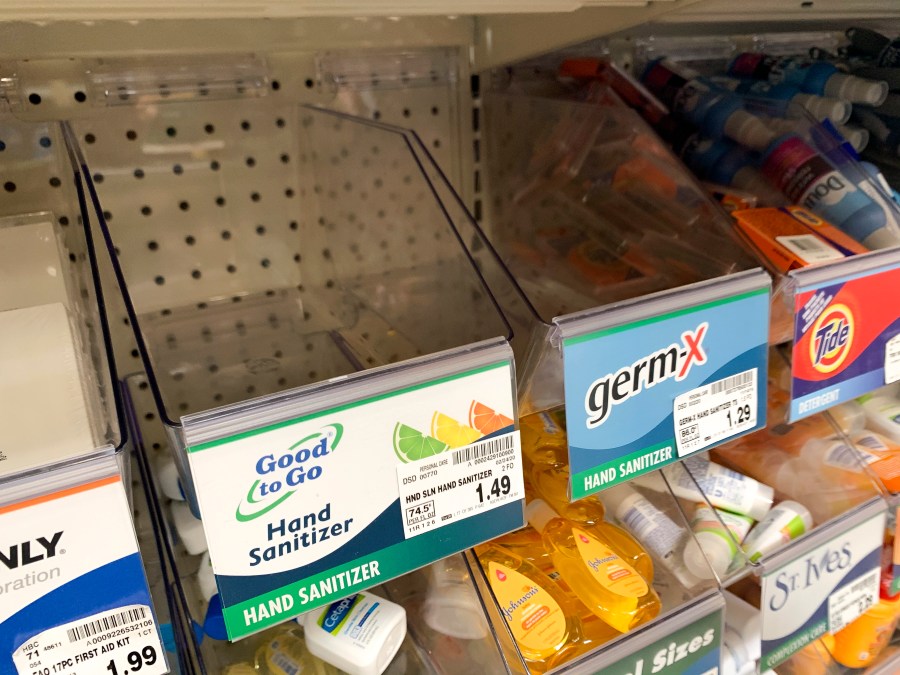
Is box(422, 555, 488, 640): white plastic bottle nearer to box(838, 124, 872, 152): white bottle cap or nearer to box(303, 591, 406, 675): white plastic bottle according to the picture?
box(303, 591, 406, 675): white plastic bottle

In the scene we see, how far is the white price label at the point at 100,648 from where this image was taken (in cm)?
53

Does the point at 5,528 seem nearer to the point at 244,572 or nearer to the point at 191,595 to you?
the point at 244,572

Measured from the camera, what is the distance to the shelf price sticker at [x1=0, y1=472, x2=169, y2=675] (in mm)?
505

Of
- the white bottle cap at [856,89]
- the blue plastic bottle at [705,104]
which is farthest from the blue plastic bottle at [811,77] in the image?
the blue plastic bottle at [705,104]

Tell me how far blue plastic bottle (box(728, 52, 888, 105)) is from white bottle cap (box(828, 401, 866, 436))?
20.6 inches

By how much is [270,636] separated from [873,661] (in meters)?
1.08

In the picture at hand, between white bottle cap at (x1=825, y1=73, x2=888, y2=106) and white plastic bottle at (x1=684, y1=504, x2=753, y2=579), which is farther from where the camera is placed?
white bottle cap at (x1=825, y1=73, x2=888, y2=106)

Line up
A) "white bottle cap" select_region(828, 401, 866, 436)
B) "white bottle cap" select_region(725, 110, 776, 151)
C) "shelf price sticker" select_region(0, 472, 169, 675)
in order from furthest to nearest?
1. "white bottle cap" select_region(828, 401, 866, 436)
2. "white bottle cap" select_region(725, 110, 776, 151)
3. "shelf price sticker" select_region(0, 472, 169, 675)

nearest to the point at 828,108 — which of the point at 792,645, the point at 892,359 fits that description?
the point at 892,359

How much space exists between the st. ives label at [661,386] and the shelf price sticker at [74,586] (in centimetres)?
43

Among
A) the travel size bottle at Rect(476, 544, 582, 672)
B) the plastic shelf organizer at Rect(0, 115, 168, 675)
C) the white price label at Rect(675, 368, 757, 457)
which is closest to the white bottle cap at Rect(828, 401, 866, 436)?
the white price label at Rect(675, 368, 757, 457)

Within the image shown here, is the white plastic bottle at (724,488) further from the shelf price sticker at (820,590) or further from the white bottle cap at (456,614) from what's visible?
the white bottle cap at (456,614)

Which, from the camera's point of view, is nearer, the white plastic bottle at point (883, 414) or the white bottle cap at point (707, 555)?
the white bottle cap at point (707, 555)

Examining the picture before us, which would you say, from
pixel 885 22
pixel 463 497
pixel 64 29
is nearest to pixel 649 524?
pixel 463 497
